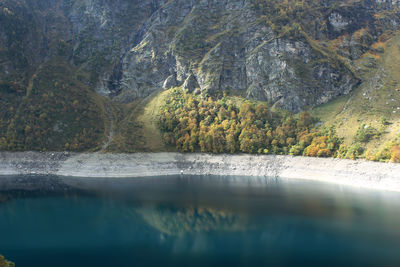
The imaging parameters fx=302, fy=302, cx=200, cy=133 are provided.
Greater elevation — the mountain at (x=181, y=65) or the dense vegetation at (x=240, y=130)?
the mountain at (x=181, y=65)

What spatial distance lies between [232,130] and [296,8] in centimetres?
6990

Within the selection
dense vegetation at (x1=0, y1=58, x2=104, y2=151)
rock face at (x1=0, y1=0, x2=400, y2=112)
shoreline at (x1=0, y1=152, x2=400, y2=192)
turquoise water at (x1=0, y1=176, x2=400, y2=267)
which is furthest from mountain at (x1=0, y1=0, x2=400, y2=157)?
turquoise water at (x1=0, y1=176, x2=400, y2=267)

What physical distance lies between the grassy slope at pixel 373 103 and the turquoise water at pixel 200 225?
24702 mm

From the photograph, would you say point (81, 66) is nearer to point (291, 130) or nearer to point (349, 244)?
point (291, 130)

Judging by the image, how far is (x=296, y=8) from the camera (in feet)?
438

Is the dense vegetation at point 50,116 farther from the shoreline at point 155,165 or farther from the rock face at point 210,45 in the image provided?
the rock face at point 210,45

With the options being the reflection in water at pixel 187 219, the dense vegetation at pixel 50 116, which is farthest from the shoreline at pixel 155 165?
the reflection in water at pixel 187 219

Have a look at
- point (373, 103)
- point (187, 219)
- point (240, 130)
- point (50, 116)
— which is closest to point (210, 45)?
point (240, 130)

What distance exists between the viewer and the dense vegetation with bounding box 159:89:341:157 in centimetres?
9156

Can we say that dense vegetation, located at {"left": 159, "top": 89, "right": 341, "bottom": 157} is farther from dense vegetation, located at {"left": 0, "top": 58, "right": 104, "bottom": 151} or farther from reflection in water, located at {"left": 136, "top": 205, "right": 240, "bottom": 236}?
reflection in water, located at {"left": 136, "top": 205, "right": 240, "bottom": 236}

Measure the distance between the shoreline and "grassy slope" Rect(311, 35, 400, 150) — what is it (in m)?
15.2

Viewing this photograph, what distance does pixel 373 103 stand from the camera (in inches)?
3765

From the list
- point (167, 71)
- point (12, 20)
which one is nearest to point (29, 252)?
point (167, 71)

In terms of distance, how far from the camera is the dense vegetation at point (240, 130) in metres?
91.6
